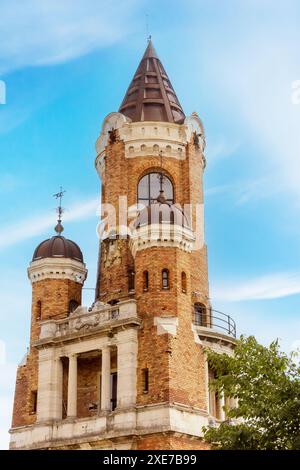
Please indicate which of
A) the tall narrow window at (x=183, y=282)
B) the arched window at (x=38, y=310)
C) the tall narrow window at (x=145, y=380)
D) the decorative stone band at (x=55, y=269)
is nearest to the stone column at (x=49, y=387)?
the arched window at (x=38, y=310)

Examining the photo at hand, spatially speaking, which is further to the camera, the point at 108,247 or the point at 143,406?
the point at 108,247

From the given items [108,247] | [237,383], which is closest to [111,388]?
[108,247]

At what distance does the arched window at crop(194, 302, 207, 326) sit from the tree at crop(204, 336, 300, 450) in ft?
49.7

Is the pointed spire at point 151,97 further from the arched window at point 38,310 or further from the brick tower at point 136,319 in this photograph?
the arched window at point 38,310

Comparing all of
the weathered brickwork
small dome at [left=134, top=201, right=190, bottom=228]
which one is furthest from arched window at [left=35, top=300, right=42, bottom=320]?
small dome at [left=134, top=201, right=190, bottom=228]

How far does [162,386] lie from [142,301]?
471 cm

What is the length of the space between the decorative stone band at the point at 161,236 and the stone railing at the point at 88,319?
3.02 m

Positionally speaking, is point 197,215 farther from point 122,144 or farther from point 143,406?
point 143,406

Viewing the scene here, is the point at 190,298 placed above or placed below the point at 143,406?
above

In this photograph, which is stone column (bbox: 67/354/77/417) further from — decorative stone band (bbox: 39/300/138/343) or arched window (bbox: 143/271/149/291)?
arched window (bbox: 143/271/149/291)

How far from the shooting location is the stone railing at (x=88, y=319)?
4303cm

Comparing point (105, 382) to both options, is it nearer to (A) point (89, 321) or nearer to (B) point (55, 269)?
(A) point (89, 321)

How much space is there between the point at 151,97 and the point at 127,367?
18.5 m

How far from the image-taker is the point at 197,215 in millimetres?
49938
